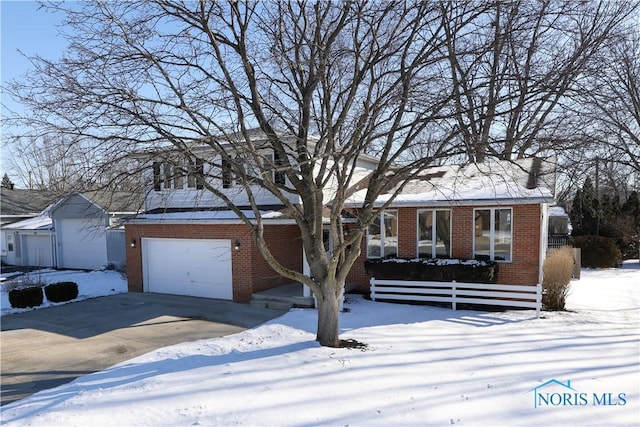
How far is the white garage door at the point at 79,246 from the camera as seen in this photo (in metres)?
20.0

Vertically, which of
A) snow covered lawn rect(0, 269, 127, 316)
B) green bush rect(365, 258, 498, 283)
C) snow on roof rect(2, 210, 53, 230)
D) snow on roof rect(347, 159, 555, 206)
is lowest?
snow covered lawn rect(0, 269, 127, 316)

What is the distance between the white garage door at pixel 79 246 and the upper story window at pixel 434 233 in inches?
627

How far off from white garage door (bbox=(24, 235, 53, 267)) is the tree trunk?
2058 cm

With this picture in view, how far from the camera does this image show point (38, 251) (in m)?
22.4

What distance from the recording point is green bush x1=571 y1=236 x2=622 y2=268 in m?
20.4

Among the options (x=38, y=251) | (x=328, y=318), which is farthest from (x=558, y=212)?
(x=38, y=251)

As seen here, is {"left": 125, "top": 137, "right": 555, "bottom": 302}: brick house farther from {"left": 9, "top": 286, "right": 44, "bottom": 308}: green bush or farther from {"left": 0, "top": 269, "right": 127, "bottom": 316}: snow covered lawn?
{"left": 9, "top": 286, "right": 44, "bottom": 308}: green bush

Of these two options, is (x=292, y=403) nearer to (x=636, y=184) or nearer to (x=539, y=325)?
(x=539, y=325)

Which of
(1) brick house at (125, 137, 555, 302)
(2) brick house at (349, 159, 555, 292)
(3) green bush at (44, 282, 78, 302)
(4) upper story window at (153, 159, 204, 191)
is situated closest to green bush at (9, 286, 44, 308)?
(3) green bush at (44, 282, 78, 302)

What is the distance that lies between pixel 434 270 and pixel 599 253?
14853mm

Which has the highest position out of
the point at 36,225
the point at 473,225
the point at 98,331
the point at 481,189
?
the point at 481,189

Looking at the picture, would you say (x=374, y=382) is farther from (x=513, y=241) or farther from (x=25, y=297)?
(x=25, y=297)

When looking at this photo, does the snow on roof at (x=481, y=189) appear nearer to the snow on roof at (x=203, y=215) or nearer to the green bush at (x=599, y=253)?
the snow on roof at (x=203, y=215)

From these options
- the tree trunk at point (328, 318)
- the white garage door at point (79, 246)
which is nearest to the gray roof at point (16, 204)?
the white garage door at point (79, 246)
